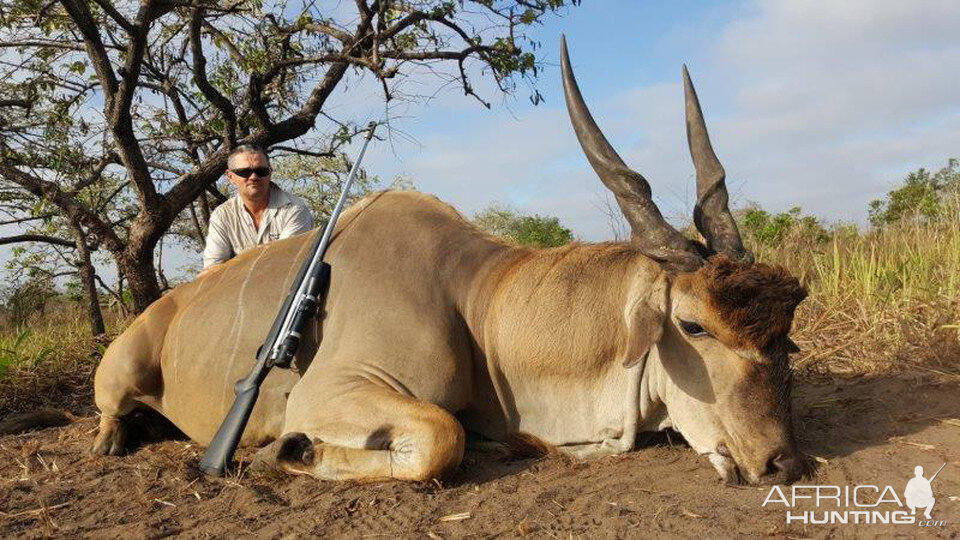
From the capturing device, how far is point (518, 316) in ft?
12.8

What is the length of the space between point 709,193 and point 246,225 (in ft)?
11.7

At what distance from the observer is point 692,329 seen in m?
3.44

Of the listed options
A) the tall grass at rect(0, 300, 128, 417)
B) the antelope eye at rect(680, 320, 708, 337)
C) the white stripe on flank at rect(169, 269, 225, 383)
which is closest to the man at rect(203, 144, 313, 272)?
the white stripe on flank at rect(169, 269, 225, 383)

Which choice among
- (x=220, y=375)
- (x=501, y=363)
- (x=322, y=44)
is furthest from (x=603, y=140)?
(x=322, y=44)

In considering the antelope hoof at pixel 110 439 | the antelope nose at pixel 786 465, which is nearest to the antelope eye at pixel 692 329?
the antelope nose at pixel 786 465

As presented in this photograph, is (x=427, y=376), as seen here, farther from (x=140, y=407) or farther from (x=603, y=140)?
(x=140, y=407)

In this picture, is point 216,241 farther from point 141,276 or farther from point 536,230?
point 536,230

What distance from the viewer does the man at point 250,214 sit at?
5.88 meters

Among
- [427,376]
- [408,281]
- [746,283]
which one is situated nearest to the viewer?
[746,283]

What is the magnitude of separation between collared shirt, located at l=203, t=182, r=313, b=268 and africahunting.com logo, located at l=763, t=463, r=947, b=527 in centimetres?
402

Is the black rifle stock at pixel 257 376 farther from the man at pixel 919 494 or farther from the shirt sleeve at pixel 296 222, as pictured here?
the man at pixel 919 494

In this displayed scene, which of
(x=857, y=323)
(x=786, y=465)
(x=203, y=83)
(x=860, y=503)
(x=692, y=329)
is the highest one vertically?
(x=203, y=83)

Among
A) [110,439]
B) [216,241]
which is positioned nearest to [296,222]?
[216,241]

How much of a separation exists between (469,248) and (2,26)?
541 cm
